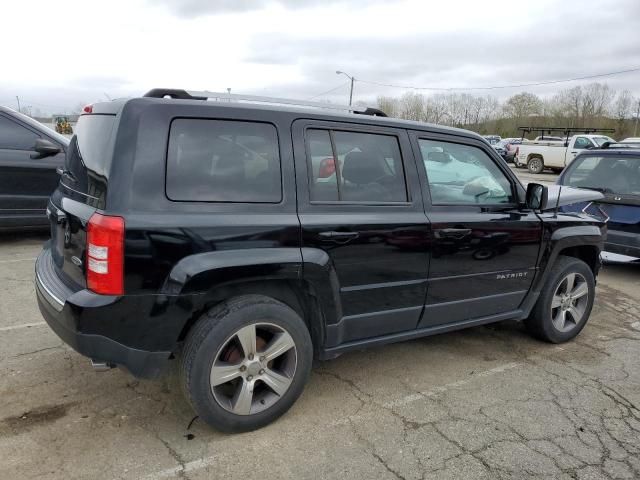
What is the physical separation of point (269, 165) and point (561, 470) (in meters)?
2.23

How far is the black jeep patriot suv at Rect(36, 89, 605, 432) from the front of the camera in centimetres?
245

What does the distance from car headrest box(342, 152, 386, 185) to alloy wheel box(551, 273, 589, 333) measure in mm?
2030

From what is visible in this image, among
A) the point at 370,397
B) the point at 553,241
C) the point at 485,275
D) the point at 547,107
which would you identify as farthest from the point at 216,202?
the point at 547,107

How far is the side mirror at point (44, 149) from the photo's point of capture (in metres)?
6.54

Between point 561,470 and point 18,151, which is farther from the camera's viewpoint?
point 18,151

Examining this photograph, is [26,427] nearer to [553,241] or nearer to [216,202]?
[216,202]

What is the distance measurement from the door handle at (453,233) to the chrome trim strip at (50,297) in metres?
2.22

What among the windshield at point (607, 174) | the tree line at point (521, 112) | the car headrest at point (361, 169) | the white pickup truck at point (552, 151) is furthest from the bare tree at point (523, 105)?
the car headrest at point (361, 169)

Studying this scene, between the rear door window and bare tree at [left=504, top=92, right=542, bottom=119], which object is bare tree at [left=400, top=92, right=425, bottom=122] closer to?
bare tree at [left=504, top=92, right=542, bottom=119]

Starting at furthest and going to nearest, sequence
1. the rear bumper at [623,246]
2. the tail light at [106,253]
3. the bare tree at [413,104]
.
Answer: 1. the bare tree at [413,104]
2. the rear bumper at [623,246]
3. the tail light at [106,253]

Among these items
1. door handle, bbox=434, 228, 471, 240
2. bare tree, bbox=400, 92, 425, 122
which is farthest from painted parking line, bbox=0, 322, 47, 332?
bare tree, bbox=400, 92, 425, 122

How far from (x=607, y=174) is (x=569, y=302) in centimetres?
323

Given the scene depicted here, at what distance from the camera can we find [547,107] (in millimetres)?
62406

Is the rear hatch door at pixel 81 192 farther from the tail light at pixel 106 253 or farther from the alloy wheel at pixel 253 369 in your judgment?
the alloy wheel at pixel 253 369
